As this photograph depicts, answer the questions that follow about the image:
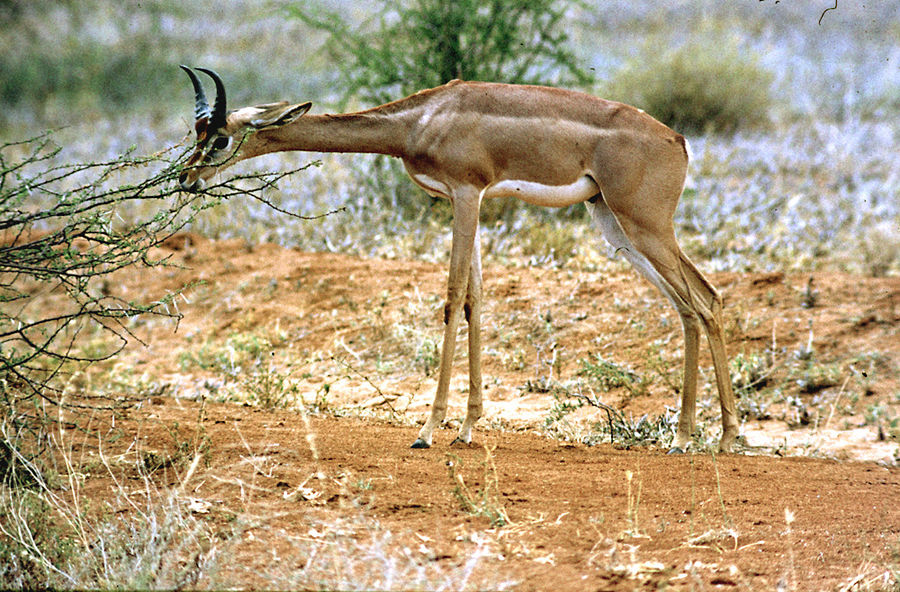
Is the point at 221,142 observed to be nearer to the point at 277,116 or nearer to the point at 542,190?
the point at 277,116

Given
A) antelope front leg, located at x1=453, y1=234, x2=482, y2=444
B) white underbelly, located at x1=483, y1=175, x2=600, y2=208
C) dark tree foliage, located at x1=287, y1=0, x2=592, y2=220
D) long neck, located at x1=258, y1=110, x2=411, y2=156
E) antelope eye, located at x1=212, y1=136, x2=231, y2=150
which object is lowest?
antelope front leg, located at x1=453, y1=234, x2=482, y2=444

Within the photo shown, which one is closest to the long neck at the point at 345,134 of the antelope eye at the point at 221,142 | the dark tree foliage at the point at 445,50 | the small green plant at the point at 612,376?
the antelope eye at the point at 221,142

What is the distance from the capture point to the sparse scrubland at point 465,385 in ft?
12.7

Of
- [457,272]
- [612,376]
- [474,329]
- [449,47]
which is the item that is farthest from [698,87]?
[457,272]

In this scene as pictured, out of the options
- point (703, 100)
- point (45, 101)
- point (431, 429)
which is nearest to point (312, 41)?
point (45, 101)

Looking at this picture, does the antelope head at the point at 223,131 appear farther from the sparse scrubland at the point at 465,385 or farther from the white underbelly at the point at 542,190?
the white underbelly at the point at 542,190

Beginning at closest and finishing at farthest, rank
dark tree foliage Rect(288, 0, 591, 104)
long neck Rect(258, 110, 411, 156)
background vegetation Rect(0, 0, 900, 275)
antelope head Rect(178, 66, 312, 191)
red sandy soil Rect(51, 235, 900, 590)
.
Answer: red sandy soil Rect(51, 235, 900, 590) → antelope head Rect(178, 66, 312, 191) → long neck Rect(258, 110, 411, 156) → background vegetation Rect(0, 0, 900, 275) → dark tree foliage Rect(288, 0, 591, 104)

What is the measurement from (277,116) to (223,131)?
0.32m

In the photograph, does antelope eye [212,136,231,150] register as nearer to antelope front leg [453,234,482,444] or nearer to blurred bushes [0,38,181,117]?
antelope front leg [453,234,482,444]

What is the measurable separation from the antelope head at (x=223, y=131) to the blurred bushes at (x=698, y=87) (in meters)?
9.29

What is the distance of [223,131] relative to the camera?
5.52 m

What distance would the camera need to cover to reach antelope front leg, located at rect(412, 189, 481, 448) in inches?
217

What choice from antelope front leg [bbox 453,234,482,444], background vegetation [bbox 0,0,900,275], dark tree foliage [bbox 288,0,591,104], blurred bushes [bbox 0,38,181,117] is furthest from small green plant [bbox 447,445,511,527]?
blurred bushes [bbox 0,38,181,117]

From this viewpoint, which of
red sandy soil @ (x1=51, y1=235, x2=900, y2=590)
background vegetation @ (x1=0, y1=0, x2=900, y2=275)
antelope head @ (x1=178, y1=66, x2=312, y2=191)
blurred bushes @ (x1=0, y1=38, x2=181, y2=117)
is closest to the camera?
red sandy soil @ (x1=51, y1=235, x2=900, y2=590)
